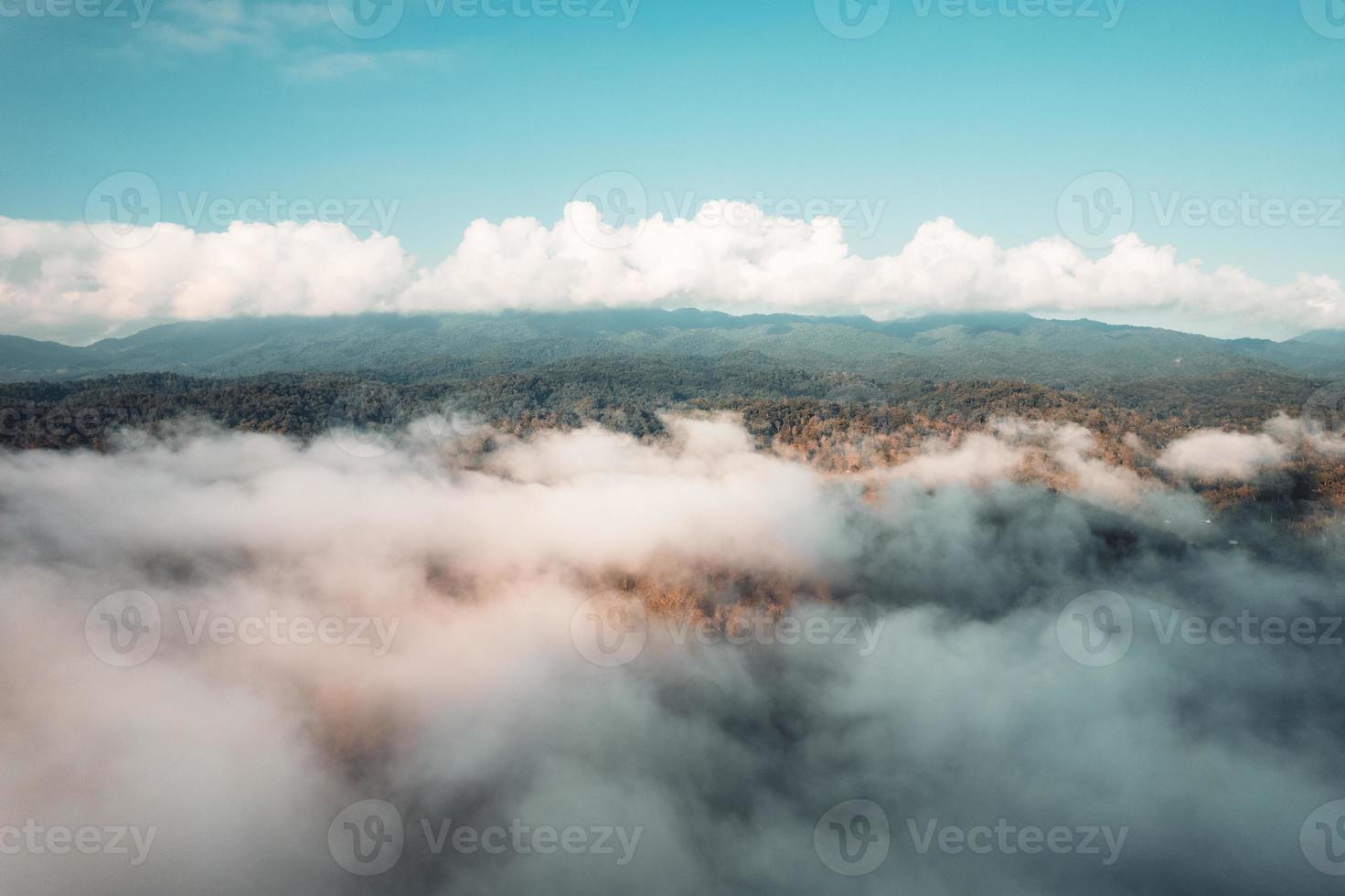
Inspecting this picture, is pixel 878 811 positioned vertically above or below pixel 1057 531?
below

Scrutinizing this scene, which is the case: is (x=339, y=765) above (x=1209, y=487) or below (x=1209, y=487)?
below

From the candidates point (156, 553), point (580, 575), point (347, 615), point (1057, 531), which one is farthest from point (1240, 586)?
point (156, 553)

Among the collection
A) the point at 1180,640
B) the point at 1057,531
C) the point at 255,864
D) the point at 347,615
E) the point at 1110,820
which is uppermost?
the point at 1057,531

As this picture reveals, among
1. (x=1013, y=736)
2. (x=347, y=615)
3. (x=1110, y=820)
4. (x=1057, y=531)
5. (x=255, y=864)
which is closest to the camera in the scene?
(x=255, y=864)

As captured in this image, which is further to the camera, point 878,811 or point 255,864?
point 878,811

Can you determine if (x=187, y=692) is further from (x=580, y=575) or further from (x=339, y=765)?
(x=580, y=575)

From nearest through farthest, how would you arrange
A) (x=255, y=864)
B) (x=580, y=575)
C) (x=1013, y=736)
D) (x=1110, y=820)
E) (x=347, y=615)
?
(x=255, y=864) < (x=1110, y=820) < (x=1013, y=736) < (x=347, y=615) < (x=580, y=575)

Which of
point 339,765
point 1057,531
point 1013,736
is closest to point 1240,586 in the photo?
point 1057,531

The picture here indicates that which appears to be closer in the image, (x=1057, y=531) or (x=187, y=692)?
(x=187, y=692)

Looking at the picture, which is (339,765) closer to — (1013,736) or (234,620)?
(234,620)
